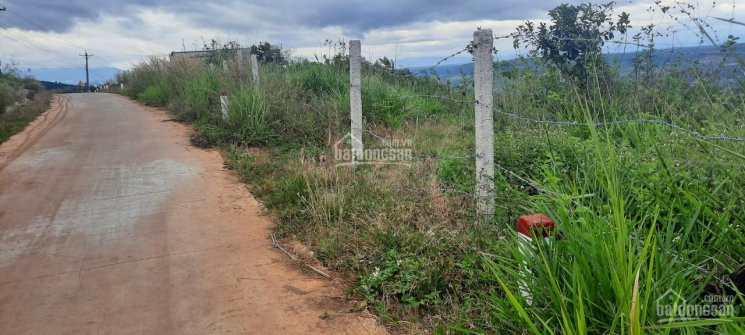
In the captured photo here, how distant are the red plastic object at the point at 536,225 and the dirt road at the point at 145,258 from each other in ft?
3.43

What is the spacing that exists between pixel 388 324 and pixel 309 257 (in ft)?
3.95

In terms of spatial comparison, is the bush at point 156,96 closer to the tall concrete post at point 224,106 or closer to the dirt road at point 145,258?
the tall concrete post at point 224,106

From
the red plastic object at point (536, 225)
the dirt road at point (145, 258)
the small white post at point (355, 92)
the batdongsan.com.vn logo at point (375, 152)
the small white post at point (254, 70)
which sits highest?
the small white post at point (254, 70)

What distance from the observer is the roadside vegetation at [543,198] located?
2139 mm

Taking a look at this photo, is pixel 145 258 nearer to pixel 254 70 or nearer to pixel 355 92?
pixel 355 92

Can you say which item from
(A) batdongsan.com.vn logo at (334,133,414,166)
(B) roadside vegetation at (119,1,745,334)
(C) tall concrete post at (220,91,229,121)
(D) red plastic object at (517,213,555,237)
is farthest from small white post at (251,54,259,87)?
(D) red plastic object at (517,213,555,237)

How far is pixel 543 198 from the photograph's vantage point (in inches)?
116

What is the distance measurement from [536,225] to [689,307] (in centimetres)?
72

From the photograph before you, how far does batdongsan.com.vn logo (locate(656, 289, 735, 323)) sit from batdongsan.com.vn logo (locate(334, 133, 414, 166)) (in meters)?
3.53

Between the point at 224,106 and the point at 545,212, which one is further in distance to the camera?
the point at 224,106

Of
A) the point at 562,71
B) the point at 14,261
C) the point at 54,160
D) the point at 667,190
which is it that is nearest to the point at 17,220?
the point at 14,261

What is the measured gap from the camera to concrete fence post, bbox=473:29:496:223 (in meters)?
3.46

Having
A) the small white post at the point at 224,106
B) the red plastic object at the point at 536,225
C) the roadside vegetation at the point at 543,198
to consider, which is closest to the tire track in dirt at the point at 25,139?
the roadside vegetation at the point at 543,198

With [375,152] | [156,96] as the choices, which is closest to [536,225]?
[375,152]
